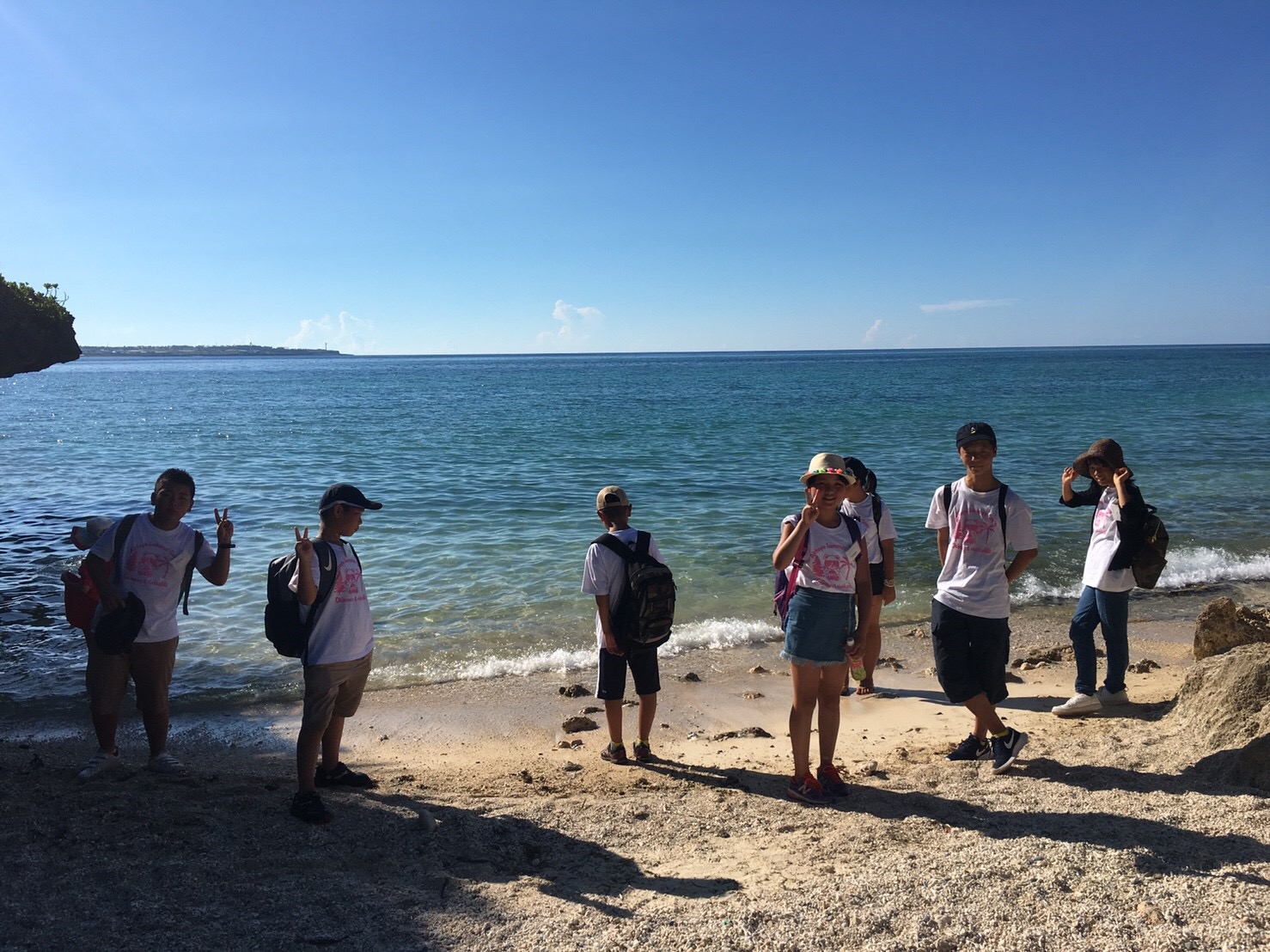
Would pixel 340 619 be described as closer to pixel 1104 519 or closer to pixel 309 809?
pixel 309 809

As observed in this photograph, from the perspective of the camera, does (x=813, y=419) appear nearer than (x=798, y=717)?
No

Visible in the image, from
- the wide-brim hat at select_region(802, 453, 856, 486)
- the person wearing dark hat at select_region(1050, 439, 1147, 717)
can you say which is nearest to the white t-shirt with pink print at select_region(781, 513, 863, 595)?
the wide-brim hat at select_region(802, 453, 856, 486)

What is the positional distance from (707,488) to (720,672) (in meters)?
10.0

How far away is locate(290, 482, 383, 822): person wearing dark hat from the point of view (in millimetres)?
4195

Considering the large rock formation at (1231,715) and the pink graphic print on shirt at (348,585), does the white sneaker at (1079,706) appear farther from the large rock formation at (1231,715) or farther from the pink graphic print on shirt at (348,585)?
the pink graphic print on shirt at (348,585)

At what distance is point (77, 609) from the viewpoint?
16.0ft

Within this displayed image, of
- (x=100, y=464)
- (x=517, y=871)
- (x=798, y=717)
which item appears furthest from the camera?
(x=100, y=464)

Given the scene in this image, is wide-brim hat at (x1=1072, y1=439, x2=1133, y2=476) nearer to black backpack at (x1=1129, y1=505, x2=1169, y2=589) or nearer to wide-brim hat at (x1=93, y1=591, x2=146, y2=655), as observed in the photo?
black backpack at (x1=1129, y1=505, x2=1169, y2=589)

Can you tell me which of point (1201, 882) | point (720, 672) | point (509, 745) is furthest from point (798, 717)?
point (720, 672)

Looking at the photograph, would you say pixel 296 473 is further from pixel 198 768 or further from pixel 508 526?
pixel 198 768

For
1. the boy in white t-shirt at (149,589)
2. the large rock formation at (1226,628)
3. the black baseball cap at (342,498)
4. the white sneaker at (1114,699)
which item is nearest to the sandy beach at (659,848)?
the white sneaker at (1114,699)

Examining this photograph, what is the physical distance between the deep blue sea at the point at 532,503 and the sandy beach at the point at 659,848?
2.52m

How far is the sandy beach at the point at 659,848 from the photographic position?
3158mm

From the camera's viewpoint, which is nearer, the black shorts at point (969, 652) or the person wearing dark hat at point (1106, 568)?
the black shorts at point (969, 652)
